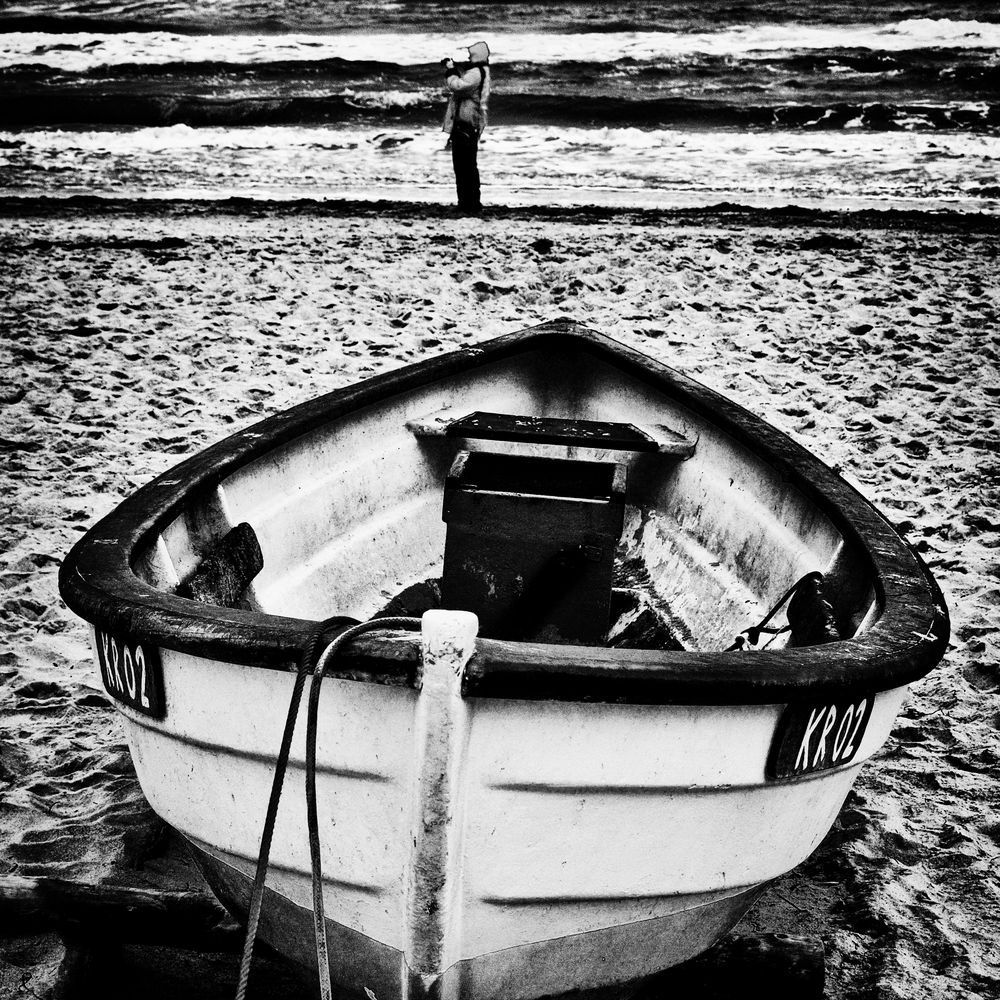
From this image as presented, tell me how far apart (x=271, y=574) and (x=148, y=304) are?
193 inches

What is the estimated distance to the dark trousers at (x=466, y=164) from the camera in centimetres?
959

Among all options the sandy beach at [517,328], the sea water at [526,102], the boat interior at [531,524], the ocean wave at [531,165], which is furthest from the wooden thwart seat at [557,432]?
the ocean wave at [531,165]

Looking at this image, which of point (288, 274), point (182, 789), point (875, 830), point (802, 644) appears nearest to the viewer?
point (182, 789)

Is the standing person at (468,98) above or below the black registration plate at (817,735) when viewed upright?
A: above

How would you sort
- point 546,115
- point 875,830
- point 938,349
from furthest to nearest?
1. point 546,115
2. point 938,349
3. point 875,830

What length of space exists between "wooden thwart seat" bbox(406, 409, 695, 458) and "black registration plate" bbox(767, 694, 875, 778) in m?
Result: 1.61

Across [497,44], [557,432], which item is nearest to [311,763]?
[557,432]

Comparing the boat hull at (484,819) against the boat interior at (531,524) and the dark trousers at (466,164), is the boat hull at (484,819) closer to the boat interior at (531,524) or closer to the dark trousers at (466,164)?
the boat interior at (531,524)

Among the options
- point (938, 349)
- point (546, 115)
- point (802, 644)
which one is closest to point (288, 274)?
point (938, 349)

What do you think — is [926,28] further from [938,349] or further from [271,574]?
[271,574]

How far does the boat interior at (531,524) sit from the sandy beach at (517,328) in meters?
0.70

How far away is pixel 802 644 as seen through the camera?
2.41 meters

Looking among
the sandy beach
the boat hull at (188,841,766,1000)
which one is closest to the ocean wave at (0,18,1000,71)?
the sandy beach

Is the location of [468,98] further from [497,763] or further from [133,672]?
[497,763]
